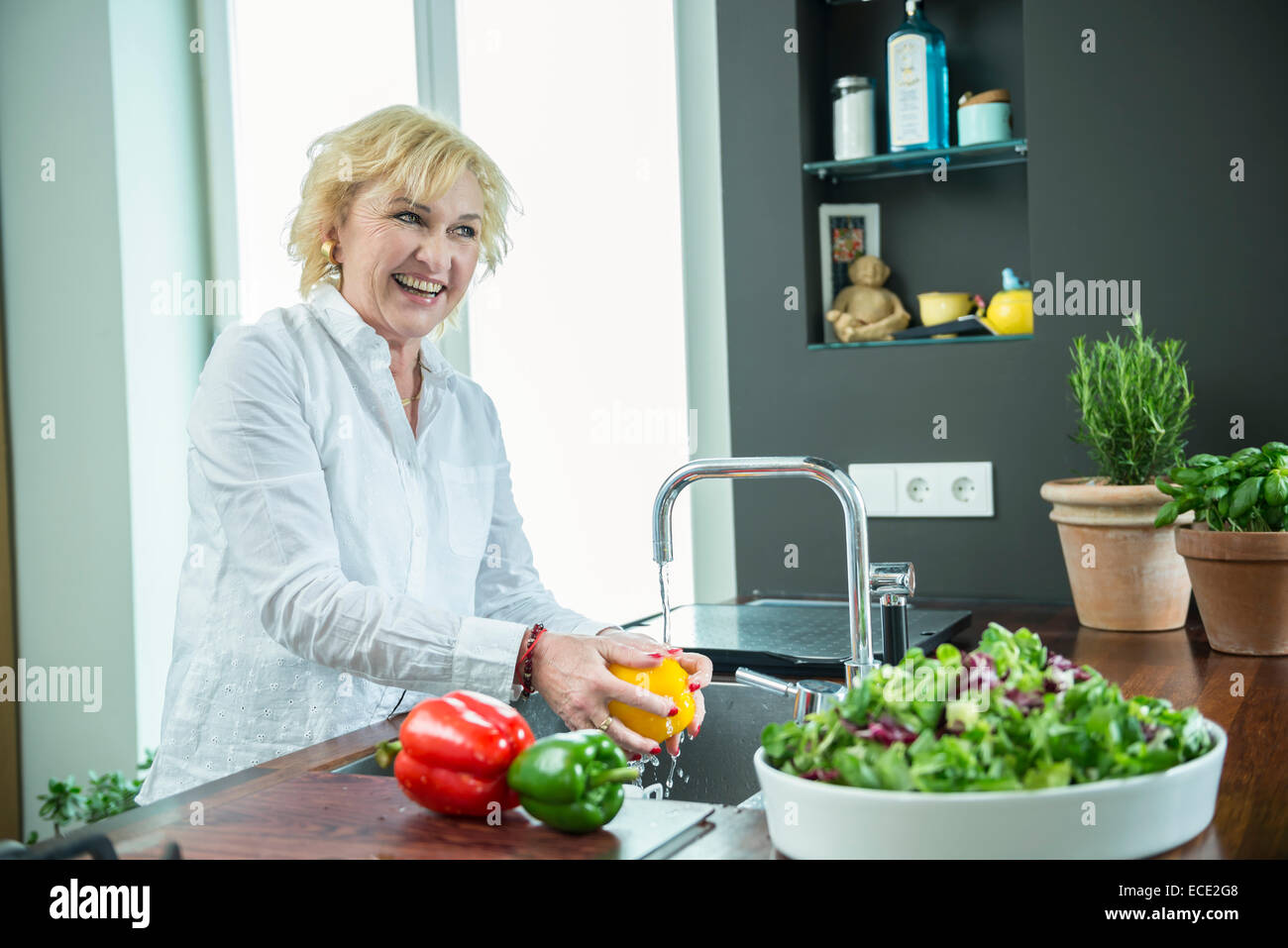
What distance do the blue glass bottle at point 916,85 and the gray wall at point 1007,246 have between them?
0.09 meters

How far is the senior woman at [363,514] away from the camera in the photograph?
122 centimetres

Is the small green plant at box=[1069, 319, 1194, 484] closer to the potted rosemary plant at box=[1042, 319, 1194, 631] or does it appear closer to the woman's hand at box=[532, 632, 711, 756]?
the potted rosemary plant at box=[1042, 319, 1194, 631]

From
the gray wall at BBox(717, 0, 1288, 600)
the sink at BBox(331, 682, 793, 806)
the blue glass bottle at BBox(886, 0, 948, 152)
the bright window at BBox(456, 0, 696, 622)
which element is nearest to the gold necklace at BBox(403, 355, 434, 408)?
the sink at BBox(331, 682, 793, 806)

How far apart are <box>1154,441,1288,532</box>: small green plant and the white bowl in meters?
0.80

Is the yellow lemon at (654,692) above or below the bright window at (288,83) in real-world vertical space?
below

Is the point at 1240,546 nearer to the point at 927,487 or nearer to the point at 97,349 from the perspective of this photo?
the point at 927,487

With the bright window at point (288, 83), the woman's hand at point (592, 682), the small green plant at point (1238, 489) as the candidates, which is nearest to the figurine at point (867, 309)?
the small green plant at point (1238, 489)

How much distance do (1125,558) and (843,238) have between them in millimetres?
762

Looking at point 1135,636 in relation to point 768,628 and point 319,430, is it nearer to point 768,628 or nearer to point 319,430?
point 768,628

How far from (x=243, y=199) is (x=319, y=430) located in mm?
1577

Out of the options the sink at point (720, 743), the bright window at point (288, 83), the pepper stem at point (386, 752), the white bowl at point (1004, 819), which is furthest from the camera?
the bright window at point (288, 83)

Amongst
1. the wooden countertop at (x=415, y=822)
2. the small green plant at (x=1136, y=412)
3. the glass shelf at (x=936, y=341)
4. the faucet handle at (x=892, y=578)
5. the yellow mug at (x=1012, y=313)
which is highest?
the yellow mug at (x=1012, y=313)

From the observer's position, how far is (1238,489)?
1.46 meters

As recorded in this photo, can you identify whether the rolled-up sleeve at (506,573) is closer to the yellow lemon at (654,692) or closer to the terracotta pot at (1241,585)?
the yellow lemon at (654,692)
